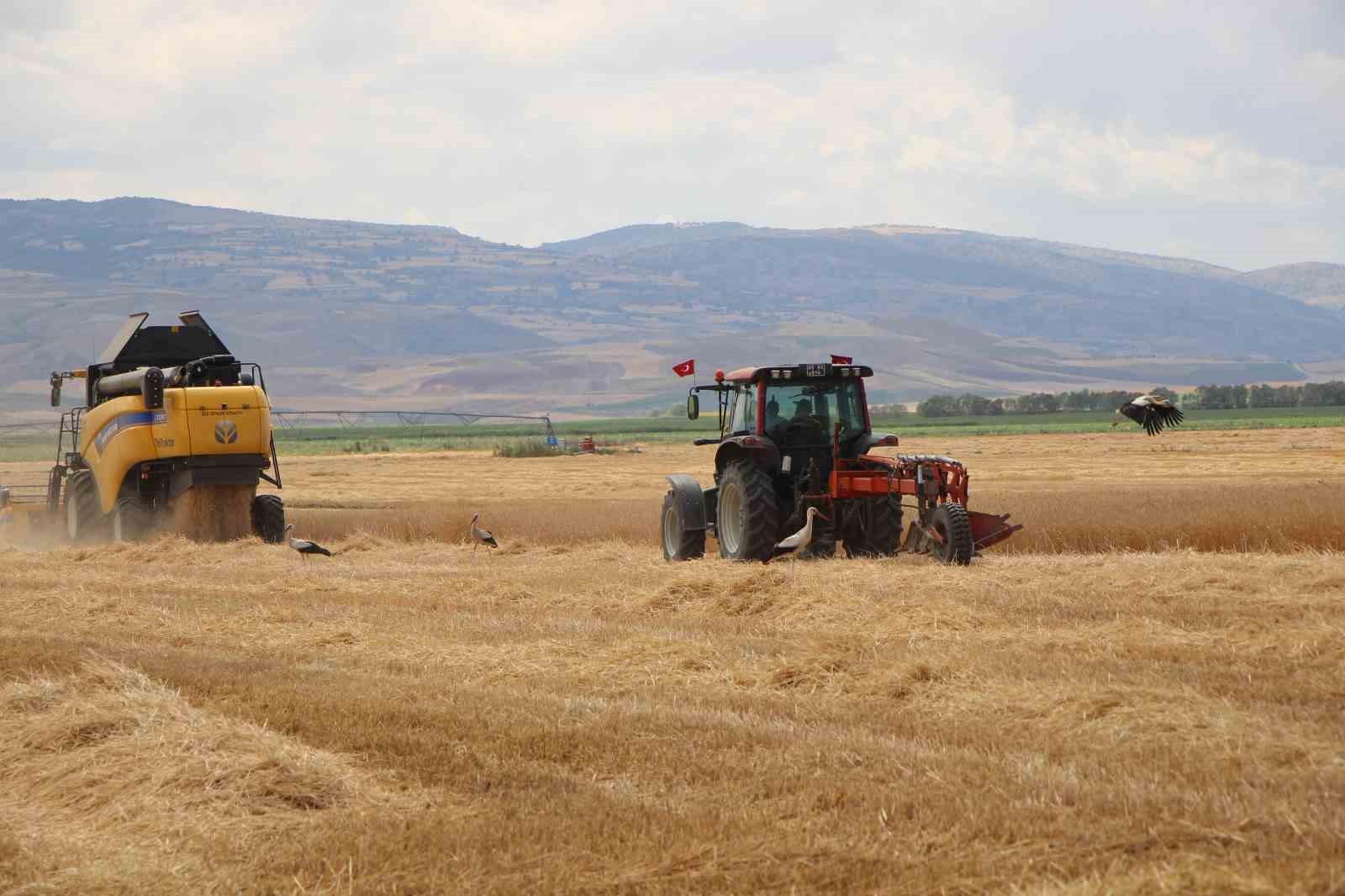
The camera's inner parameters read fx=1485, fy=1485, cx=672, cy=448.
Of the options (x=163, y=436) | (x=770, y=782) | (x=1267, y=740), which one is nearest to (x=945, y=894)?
(x=770, y=782)

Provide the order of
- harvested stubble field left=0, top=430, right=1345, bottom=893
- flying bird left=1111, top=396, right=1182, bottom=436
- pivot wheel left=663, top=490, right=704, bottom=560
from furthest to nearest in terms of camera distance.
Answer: pivot wheel left=663, top=490, right=704, bottom=560 < flying bird left=1111, top=396, right=1182, bottom=436 < harvested stubble field left=0, top=430, right=1345, bottom=893

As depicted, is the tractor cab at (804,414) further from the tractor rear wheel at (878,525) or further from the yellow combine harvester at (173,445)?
the yellow combine harvester at (173,445)

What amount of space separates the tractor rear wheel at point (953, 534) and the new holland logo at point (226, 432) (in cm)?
1101

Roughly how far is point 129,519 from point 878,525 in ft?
37.6

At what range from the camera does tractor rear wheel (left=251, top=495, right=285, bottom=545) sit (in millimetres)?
22297

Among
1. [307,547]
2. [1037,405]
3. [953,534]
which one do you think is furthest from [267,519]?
[1037,405]

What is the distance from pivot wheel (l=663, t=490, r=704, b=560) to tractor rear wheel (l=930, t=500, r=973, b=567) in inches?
127

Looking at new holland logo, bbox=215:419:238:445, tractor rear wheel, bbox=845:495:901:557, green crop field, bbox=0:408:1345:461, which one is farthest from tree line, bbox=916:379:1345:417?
tractor rear wheel, bbox=845:495:901:557

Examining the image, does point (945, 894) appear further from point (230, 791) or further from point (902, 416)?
point (902, 416)

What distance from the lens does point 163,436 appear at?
21.1 metres

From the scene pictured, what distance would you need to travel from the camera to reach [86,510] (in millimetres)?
22609

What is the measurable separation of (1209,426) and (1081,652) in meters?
61.3

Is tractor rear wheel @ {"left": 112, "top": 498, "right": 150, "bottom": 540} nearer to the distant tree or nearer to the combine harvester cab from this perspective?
the combine harvester cab

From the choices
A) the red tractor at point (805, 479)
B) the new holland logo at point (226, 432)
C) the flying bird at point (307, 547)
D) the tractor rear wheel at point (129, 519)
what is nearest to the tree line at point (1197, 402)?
the new holland logo at point (226, 432)
